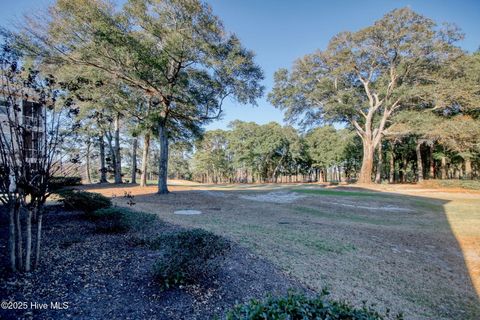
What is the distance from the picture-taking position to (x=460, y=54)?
1592cm

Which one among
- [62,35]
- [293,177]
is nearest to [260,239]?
[62,35]

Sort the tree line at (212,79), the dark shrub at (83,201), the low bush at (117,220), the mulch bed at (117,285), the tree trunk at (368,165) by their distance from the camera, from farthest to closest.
A: the tree trunk at (368,165), the tree line at (212,79), the dark shrub at (83,201), the low bush at (117,220), the mulch bed at (117,285)

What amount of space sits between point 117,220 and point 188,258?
7.75ft

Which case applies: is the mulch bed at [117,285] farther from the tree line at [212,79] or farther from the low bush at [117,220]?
the tree line at [212,79]

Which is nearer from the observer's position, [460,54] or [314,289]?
[314,289]

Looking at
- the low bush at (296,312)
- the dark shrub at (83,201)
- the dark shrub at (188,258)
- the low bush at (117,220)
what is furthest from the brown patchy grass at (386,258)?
the dark shrub at (83,201)

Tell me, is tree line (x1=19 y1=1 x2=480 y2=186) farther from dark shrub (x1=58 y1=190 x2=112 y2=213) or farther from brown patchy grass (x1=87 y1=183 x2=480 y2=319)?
brown patchy grass (x1=87 y1=183 x2=480 y2=319)

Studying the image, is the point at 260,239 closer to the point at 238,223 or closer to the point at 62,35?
the point at 238,223

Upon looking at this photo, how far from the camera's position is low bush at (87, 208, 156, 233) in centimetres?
385

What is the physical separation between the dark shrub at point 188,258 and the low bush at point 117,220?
1.04m

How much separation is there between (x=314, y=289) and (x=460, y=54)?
885 inches

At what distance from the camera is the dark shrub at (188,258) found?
87.2 inches

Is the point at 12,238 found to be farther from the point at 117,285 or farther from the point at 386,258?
the point at 386,258

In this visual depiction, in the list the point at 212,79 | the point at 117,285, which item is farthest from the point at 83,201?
the point at 212,79
